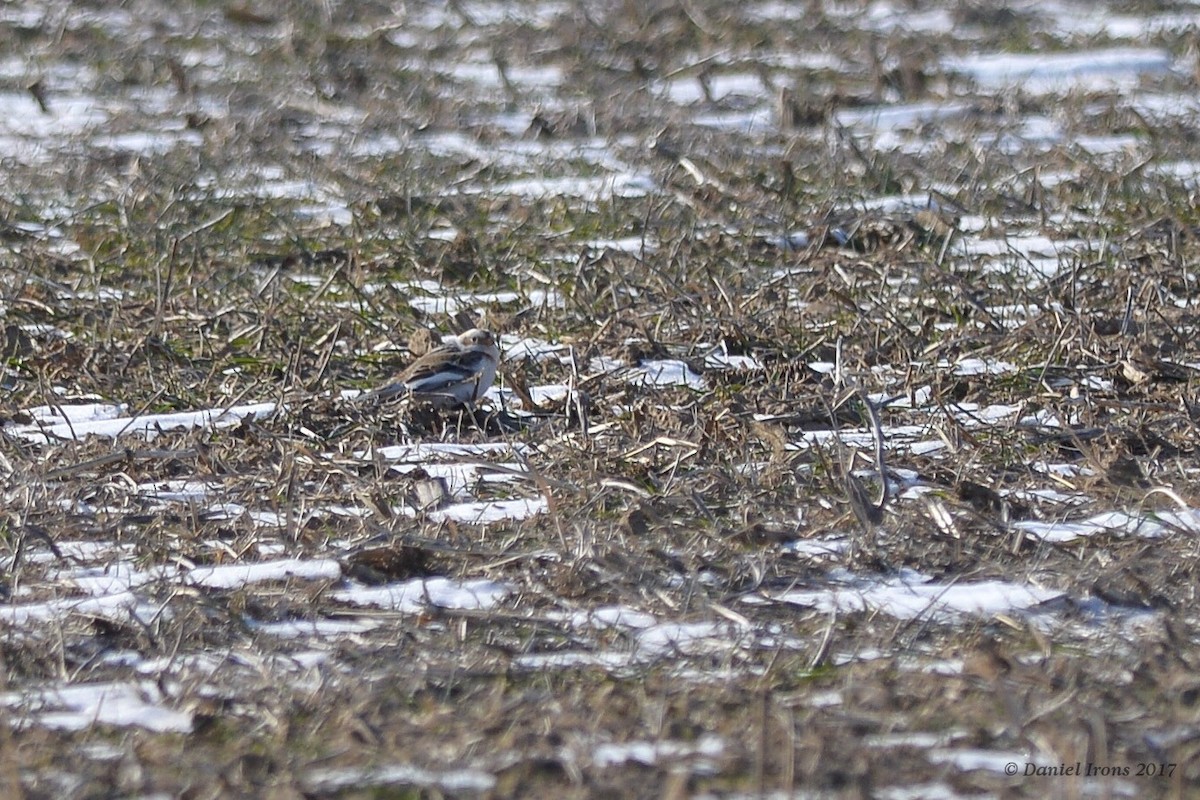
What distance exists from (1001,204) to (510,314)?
236cm

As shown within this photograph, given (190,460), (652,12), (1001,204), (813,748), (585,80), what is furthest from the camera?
(652,12)

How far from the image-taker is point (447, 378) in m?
5.27

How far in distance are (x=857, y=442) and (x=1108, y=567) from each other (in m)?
1.19

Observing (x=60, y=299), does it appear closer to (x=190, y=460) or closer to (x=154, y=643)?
(x=190, y=460)

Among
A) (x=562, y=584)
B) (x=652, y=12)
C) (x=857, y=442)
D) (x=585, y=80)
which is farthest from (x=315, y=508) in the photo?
(x=652, y=12)

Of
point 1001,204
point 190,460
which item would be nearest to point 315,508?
point 190,460

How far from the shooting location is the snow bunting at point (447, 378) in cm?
527

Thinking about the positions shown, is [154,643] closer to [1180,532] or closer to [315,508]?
[315,508]

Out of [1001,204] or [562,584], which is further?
[1001,204]

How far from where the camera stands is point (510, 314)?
6.45m

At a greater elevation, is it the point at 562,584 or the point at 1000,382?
the point at 562,584

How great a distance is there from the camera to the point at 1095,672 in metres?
3.45

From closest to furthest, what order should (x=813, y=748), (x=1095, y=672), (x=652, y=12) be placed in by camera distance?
(x=813, y=748)
(x=1095, y=672)
(x=652, y=12)

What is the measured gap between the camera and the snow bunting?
527 centimetres
